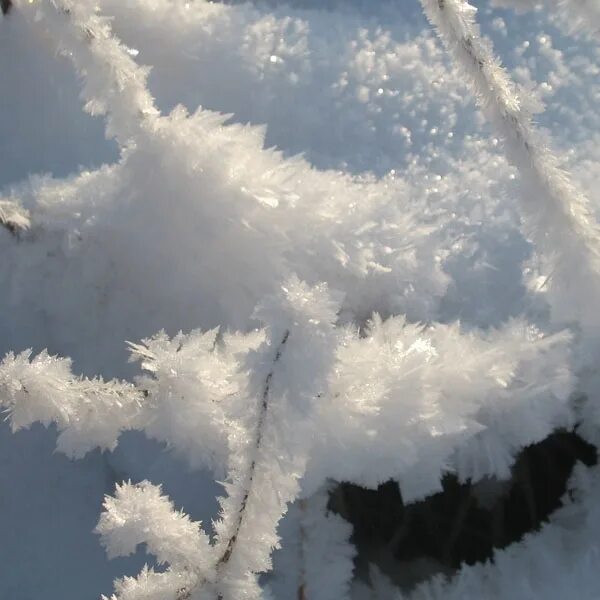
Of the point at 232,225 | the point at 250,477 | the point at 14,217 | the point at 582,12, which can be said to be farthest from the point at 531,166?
the point at 14,217

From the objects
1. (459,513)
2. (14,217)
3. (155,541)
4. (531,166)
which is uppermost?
(531,166)

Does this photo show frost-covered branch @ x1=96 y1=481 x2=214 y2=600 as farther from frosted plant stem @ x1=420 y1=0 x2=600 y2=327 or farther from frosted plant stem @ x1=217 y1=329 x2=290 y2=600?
frosted plant stem @ x1=420 y1=0 x2=600 y2=327

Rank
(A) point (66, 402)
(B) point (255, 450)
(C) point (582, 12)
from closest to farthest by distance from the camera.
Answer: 1. (B) point (255, 450)
2. (A) point (66, 402)
3. (C) point (582, 12)

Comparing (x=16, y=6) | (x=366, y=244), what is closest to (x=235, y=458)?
(x=366, y=244)

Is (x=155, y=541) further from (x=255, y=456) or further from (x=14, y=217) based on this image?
(x=14, y=217)

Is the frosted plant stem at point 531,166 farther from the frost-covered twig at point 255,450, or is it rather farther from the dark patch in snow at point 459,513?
the frost-covered twig at point 255,450
